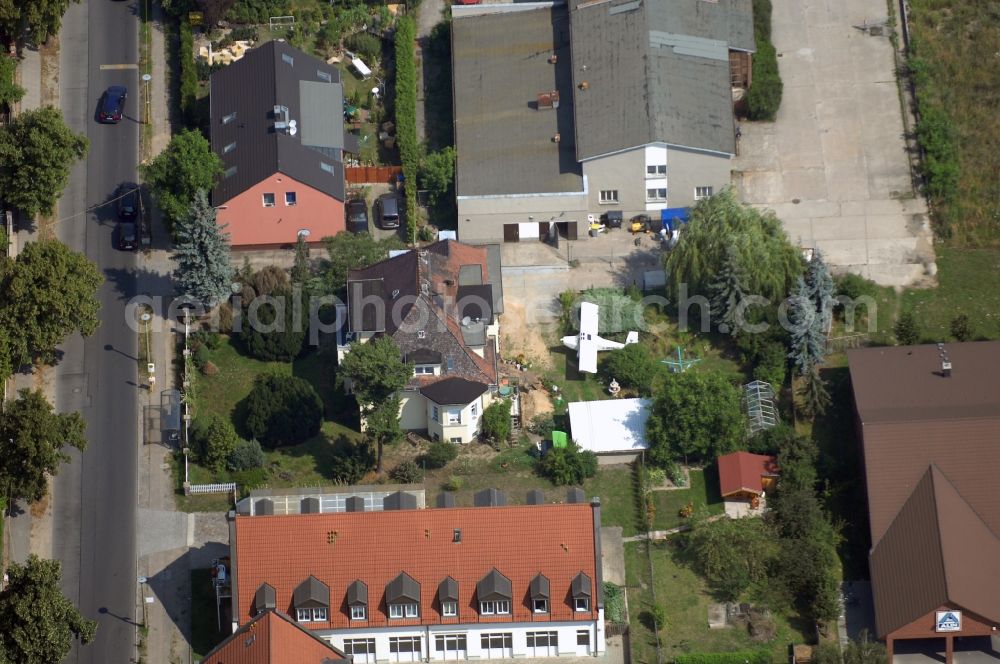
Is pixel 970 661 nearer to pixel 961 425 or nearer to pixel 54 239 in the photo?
pixel 961 425

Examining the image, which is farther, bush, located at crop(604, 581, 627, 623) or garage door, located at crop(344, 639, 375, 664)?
bush, located at crop(604, 581, 627, 623)

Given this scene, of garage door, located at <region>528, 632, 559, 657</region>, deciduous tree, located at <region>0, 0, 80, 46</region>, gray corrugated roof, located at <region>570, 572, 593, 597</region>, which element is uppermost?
deciduous tree, located at <region>0, 0, 80, 46</region>

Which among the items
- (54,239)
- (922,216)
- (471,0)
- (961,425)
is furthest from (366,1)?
(961,425)

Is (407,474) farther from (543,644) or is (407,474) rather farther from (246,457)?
(543,644)

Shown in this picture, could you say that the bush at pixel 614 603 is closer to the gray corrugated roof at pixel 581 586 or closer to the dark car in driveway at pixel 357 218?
the gray corrugated roof at pixel 581 586

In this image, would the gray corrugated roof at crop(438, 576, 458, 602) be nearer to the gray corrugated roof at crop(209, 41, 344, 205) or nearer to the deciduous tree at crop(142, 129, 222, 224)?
the gray corrugated roof at crop(209, 41, 344, 205)

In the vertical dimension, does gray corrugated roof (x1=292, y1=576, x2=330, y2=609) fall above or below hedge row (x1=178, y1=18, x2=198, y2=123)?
below

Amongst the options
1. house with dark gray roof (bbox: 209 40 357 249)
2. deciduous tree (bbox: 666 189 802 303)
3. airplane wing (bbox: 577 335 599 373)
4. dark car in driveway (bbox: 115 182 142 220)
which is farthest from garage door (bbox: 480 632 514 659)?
dark car in driveway (bbox: 115 182 142 220)

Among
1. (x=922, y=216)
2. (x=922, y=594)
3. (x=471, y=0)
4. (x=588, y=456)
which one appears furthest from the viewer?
(x=471, y=0)
